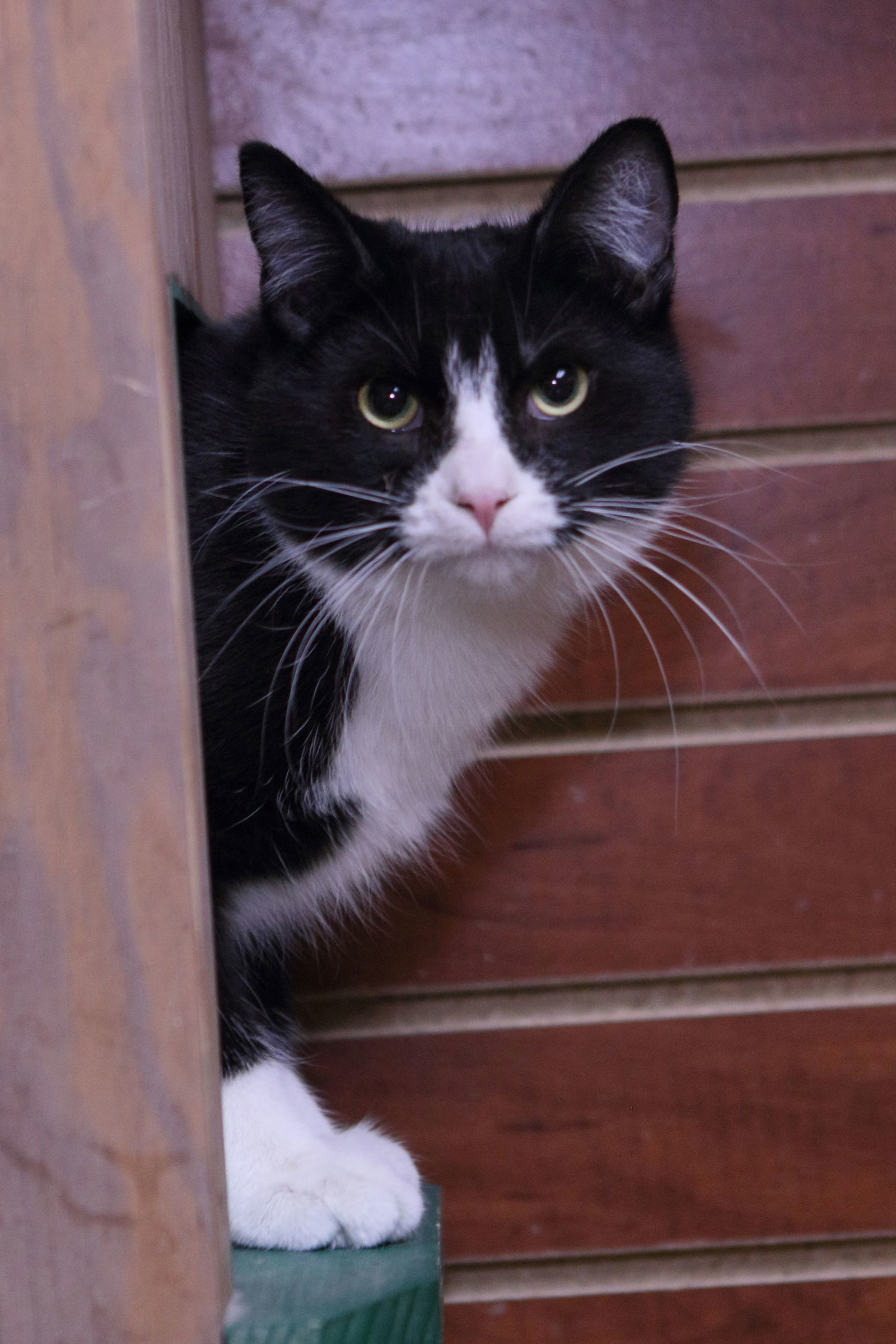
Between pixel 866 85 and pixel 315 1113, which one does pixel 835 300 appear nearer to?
pixel 866 85

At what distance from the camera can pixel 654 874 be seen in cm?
108

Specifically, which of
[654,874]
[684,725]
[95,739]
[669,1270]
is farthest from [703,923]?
[95,739]

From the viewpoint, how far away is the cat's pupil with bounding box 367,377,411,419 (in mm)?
801

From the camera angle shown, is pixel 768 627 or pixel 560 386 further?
pixel 768 627

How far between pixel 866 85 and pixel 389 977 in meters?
0.94

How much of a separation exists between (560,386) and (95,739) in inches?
17.0

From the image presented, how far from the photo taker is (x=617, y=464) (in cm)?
82

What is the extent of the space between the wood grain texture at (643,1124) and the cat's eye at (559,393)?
23.5 inches

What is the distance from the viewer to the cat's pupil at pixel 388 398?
0.80 m

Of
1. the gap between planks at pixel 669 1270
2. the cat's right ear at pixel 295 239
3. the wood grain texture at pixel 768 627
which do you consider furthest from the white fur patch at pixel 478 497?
the gap between planks at pixel 669 1270

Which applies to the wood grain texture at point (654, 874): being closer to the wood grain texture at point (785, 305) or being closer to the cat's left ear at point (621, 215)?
the wood grain texture at point (785, 305)

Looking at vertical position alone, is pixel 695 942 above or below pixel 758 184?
below

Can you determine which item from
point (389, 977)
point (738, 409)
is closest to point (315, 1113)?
point (389, 977)

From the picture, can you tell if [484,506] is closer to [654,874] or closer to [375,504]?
[375,504]
